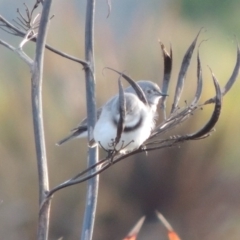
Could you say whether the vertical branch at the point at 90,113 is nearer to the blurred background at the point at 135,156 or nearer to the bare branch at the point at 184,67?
the bare branch at the point at 184,67

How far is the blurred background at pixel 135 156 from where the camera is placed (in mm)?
1682

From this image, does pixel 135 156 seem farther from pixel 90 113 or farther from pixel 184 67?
pixel 184 67

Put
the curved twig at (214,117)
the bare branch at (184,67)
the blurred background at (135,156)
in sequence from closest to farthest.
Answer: the curved twig at (214,117), the bare branch at (184,67), the blurred background at (135,156)

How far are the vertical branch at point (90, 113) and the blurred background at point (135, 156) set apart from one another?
799 mm

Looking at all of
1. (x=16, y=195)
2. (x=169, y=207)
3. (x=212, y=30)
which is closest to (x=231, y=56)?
(x=212, y=30)

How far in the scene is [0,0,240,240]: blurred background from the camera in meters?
1.68

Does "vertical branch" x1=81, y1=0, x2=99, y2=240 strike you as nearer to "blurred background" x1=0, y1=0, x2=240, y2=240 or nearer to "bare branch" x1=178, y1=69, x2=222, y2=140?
"bare branch" x1=178, y1=69, x2=222, y2=140

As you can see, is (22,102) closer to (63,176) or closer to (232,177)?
(63,176)

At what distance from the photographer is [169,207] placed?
1856 mm

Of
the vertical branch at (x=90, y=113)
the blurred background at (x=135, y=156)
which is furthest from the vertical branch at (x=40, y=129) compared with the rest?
the blurred background at (x=135, y=156)

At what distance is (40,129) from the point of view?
0.64m

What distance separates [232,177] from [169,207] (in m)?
0.25

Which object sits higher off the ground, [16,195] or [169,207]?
[16,195]

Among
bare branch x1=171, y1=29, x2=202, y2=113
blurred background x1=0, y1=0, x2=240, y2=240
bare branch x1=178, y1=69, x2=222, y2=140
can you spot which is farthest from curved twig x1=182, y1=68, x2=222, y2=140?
blurred background x1=0, y1=0, x2=240, y2=240
